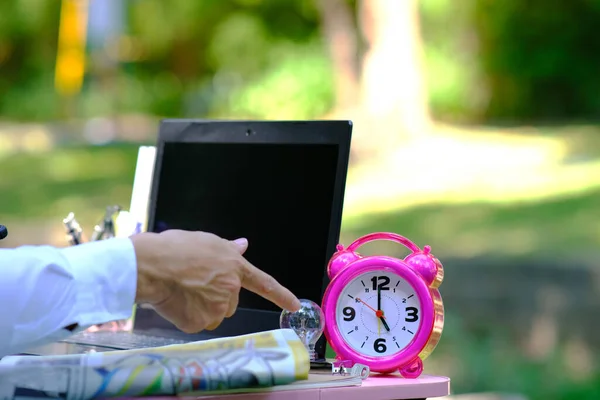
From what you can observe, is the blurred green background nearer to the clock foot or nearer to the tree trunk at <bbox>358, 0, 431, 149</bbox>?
the tree trunk at <bbox>358, 0, 431, 149</bbox>

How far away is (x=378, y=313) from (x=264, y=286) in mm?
314

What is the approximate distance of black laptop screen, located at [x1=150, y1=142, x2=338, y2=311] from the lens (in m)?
1.76

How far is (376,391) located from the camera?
1477 mm

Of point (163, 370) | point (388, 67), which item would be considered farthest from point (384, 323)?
point (388, 67)

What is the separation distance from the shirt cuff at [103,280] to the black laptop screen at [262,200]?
0.55 m

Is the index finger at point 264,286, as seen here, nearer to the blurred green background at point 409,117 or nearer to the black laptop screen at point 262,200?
the black laptop screen at point 262,200

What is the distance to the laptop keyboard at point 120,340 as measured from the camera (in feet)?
5.92

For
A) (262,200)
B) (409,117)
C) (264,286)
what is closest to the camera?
(264,286)

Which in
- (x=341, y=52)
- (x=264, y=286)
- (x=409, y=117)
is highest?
(x=341, y=52)

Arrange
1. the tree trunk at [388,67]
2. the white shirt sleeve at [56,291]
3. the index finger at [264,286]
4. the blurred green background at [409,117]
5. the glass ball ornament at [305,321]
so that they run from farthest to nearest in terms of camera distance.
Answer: the tree trunk at [388,67] → the blurred green background at [409,117] → the glass ball ornament at [305,321] → the index finger at [264,286] → the white shirt sleeve at [56,291]

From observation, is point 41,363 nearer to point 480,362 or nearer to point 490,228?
point 480,362

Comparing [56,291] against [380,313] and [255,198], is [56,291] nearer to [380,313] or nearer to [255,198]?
[380,313]

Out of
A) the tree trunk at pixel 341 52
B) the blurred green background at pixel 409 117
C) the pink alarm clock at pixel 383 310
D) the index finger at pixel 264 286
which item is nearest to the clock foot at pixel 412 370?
the pink alarm clock at pixel 383 310

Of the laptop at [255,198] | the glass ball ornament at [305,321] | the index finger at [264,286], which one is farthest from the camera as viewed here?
the laptop at [255,198]
